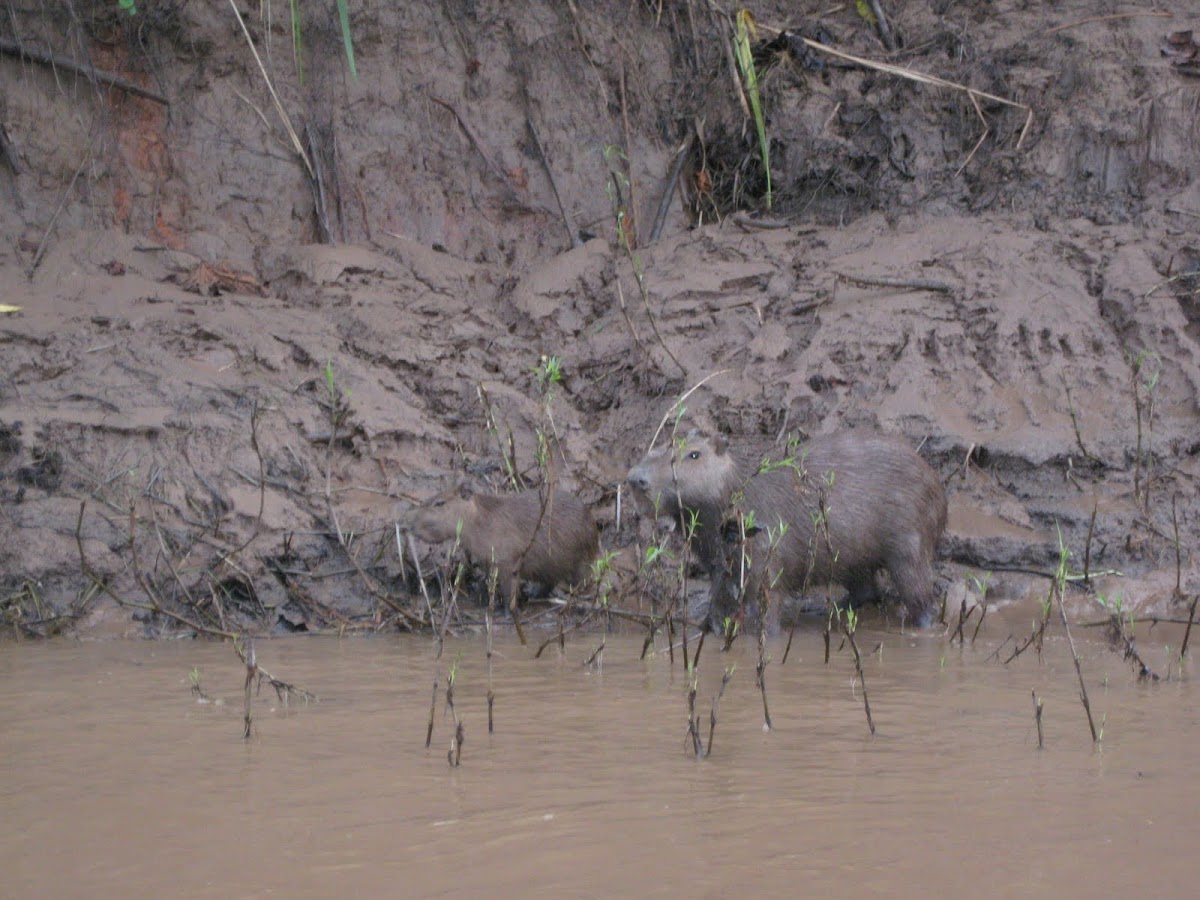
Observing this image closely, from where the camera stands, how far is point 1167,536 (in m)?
6.66

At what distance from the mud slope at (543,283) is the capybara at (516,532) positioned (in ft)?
1.21

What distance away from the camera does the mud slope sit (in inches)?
269

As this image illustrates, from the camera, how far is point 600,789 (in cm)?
330

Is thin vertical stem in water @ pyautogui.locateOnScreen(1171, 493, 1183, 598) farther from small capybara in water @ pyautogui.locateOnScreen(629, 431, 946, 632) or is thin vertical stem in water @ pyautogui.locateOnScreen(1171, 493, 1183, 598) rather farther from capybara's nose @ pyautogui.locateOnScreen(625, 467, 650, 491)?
capybara's nose @ pyautogui.locateOnScreen(625, 467, 650, 491)

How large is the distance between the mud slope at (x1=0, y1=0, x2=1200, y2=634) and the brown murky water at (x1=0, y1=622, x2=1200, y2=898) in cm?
182

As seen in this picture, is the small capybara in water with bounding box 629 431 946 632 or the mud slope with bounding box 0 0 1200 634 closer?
the small capybara in water with bounding box 629 431 946 632

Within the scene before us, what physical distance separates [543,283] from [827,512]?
3151 millimetres

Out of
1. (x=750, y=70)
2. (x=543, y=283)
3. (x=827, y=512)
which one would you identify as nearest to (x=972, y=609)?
(x=827, y=512)

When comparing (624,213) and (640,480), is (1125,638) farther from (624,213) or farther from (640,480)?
(624,213)

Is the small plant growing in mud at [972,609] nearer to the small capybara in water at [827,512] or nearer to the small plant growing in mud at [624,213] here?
the small capybara in water at [827,512]

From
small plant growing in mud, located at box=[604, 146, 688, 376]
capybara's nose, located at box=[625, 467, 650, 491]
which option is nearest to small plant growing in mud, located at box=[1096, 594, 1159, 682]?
capybara's nose, located at box=[625, 467, 650, 491]

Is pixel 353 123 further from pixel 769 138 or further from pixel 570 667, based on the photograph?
pixel 570 667

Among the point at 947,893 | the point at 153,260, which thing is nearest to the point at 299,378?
the point at 153,260

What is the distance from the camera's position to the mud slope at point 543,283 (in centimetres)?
684
